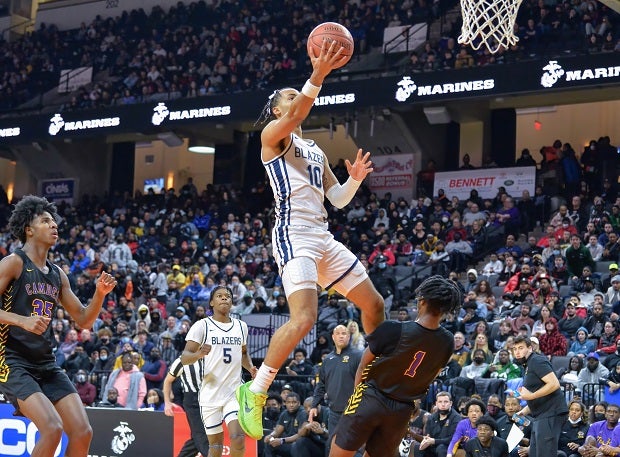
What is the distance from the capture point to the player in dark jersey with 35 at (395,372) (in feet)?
21.5

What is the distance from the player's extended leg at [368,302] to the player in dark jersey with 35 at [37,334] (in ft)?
5.81

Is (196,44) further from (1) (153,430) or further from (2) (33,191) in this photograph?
(1) (153,430)

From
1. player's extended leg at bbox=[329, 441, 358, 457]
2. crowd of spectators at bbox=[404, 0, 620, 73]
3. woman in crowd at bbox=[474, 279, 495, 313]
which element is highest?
crowd of spectators at bbox=[404, 0, 620, 73]

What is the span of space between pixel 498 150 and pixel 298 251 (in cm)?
2215

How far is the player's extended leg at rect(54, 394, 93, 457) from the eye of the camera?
22.7ft

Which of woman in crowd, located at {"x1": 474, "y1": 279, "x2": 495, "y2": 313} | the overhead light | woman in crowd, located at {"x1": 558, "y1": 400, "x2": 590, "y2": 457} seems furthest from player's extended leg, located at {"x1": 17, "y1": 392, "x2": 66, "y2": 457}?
the overhead light

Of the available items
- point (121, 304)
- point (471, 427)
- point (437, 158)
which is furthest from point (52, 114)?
point (471, 427)

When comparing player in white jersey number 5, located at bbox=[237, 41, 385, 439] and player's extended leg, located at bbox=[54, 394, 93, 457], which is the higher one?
player in white jersey number 5, located at bbox=[237, 41, 385, 439]

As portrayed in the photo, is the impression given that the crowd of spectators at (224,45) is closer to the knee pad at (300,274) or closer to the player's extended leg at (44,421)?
the knee pad at (300,274)

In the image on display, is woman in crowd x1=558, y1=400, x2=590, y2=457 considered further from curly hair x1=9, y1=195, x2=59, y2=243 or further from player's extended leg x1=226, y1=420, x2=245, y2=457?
curly hair x1=9, y1=195, x2=59, y2=243

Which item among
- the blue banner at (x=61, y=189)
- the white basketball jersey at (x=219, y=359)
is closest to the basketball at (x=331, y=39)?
the white basketball jersey at (x=219, y=359)

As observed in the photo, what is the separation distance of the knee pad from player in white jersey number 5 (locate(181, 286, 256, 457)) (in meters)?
3.68

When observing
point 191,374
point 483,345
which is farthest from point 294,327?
point 483,345

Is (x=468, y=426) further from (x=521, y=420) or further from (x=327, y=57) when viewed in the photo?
(x=327, y=57)
